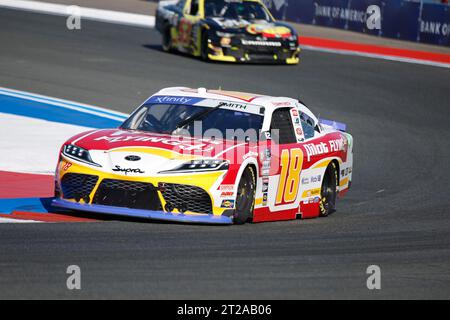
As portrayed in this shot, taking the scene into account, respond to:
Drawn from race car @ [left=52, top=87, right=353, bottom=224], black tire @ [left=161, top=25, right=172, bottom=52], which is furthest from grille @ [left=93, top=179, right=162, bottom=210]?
black tire @ [left=161, top=25, right=172, bottom=52]

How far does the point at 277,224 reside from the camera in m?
11.8

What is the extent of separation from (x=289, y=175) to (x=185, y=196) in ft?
5.47

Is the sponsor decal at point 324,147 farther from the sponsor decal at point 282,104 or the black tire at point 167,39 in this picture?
the black tire at point 167,39

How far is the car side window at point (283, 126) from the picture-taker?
12.3m

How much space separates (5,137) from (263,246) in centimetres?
739

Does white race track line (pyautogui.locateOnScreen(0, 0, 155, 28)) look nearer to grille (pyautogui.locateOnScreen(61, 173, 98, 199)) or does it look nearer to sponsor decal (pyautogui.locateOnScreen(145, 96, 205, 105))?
sponsor decal (pyautogui.locateOnScreen(145, 96, 205, 105))

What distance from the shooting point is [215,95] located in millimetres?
12531

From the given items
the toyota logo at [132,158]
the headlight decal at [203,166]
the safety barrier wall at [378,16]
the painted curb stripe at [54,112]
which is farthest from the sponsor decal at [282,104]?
the safety barrier wall at [378,16]

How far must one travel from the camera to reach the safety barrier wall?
3002 cm

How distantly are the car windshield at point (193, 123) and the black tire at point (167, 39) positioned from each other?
1462cm

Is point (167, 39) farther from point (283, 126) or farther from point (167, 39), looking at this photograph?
point (283, 126)

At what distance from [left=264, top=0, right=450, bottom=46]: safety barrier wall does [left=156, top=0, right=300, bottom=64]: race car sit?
5885mm

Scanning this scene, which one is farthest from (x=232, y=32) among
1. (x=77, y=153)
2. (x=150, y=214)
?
(x=150, y=214)
